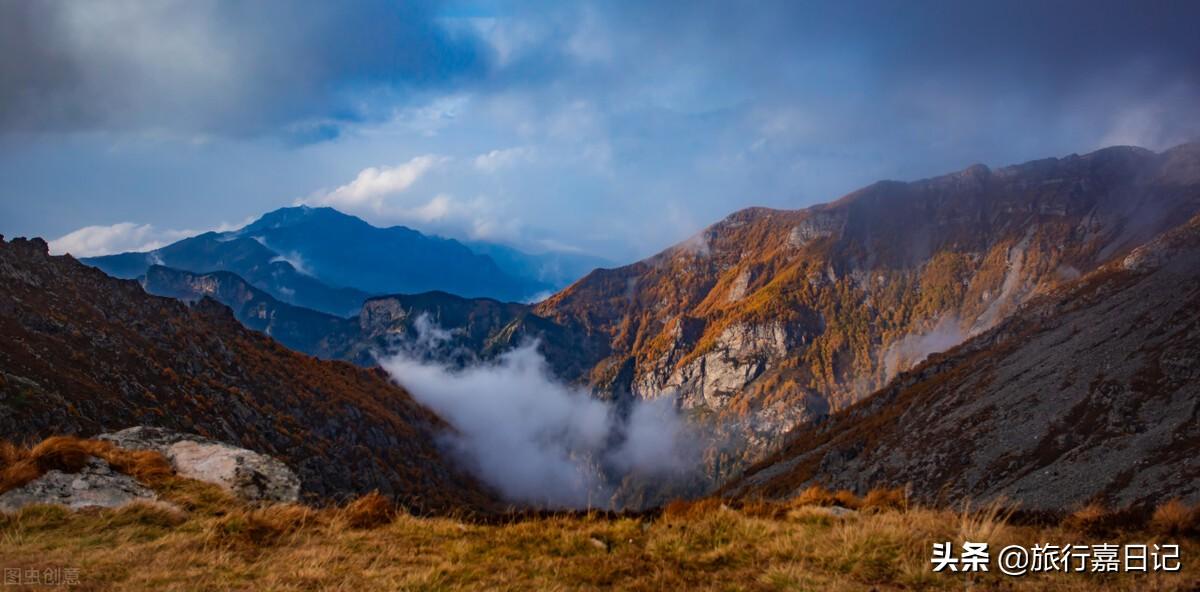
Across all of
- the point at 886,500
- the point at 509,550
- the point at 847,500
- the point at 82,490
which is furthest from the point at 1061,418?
the point at 82,490

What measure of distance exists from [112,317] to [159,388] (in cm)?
2136

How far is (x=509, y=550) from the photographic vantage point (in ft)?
32.4

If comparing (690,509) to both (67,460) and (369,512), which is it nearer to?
(369,512)

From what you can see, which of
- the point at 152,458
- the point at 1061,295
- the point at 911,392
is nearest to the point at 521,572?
the point at 152,458

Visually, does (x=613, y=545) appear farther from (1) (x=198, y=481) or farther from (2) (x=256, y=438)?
(2) (x=256, y=438)

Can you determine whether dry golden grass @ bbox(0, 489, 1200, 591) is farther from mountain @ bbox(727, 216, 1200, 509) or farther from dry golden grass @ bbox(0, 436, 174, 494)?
mountain @ bbox(727, 216, 1200, 509)

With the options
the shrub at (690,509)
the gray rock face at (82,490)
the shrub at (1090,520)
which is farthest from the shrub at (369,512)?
the shrub at (1090,520)

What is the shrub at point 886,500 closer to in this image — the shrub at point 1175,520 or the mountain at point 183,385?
the shrub at point 1175,520

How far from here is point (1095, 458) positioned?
68812 millimetres

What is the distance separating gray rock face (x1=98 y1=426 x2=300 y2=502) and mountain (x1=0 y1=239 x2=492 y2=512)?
3433 mm

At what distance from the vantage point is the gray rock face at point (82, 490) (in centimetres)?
1049

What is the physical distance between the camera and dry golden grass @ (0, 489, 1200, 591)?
8.09 metres

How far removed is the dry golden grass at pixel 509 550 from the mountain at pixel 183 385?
13.8 ft

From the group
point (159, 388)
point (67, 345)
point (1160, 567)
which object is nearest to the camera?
point (1160, 567)
